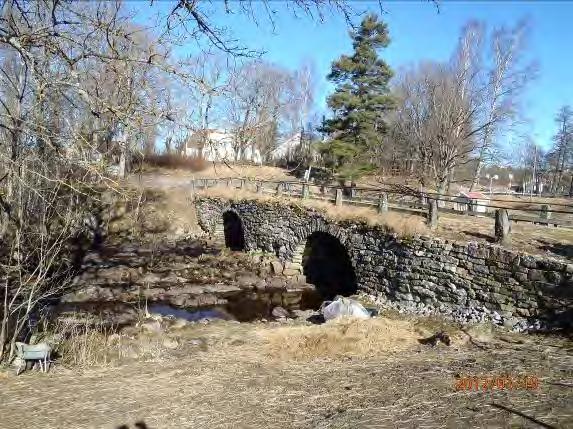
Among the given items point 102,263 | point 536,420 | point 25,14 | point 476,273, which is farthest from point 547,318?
point 102,263

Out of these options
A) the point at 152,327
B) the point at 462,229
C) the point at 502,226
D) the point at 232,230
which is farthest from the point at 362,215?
the point at 232,230

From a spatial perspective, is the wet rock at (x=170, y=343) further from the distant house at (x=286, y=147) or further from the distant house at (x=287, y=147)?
the distant house at (x=286, y=147)

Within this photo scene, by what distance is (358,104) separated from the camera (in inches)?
1121

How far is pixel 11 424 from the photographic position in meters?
5.42

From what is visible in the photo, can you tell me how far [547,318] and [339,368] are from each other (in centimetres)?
483

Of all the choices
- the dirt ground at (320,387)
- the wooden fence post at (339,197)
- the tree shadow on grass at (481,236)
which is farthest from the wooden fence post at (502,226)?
the wooden fence post at (339,197)

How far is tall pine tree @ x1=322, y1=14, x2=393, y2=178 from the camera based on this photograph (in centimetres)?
2780

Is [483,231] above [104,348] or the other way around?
above

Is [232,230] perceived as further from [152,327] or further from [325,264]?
[152,327]

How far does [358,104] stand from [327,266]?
43.8 ft

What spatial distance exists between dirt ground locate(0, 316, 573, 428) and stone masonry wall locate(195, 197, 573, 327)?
120 cm

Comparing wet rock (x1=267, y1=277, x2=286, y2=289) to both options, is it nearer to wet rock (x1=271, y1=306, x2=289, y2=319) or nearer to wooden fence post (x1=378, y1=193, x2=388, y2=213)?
wet rock (x1=271, y1=306, x2=289, y2=319)

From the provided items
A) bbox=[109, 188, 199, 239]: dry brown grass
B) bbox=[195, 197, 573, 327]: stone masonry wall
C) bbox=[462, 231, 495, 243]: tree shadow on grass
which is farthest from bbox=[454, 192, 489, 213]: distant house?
Answer: bbox=[109, 188, 199, 239]: dry brown grass

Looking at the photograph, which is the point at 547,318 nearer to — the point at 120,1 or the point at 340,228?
the point at 340,228
